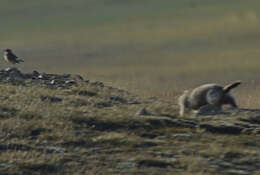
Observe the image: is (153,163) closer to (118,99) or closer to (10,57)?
(118,99)

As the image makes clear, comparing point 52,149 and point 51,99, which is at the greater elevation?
point 51,99

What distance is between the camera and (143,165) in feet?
33.4

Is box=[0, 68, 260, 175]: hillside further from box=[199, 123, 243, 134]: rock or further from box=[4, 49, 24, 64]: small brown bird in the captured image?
box=[4, 49, 24, 64]: small brown bird

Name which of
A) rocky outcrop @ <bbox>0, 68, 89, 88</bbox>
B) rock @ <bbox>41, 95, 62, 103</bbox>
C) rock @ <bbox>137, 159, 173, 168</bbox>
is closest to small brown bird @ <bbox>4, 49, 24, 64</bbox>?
rocky outcrop @ <bbox>0, 68, 89, 88</bbox>

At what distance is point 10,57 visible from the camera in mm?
25062

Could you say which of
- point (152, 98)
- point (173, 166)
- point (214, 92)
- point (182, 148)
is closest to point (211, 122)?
point (214, 92)

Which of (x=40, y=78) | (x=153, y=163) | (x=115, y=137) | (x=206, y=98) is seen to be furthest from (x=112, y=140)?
(x=40, y=78)

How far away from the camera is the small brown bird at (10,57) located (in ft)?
82.2

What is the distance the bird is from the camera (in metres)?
14.9

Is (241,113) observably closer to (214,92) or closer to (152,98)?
(214,92)

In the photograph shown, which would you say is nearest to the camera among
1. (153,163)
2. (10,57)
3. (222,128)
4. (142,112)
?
(153,163)

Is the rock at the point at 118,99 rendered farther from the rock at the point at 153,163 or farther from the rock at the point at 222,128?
the rock at the point at 153,163

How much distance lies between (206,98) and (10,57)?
12.4 metres

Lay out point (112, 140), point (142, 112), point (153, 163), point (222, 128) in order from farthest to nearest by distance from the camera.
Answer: point (142, 112) < point (222, 128) < point (112, 140) < point (153, 163)
